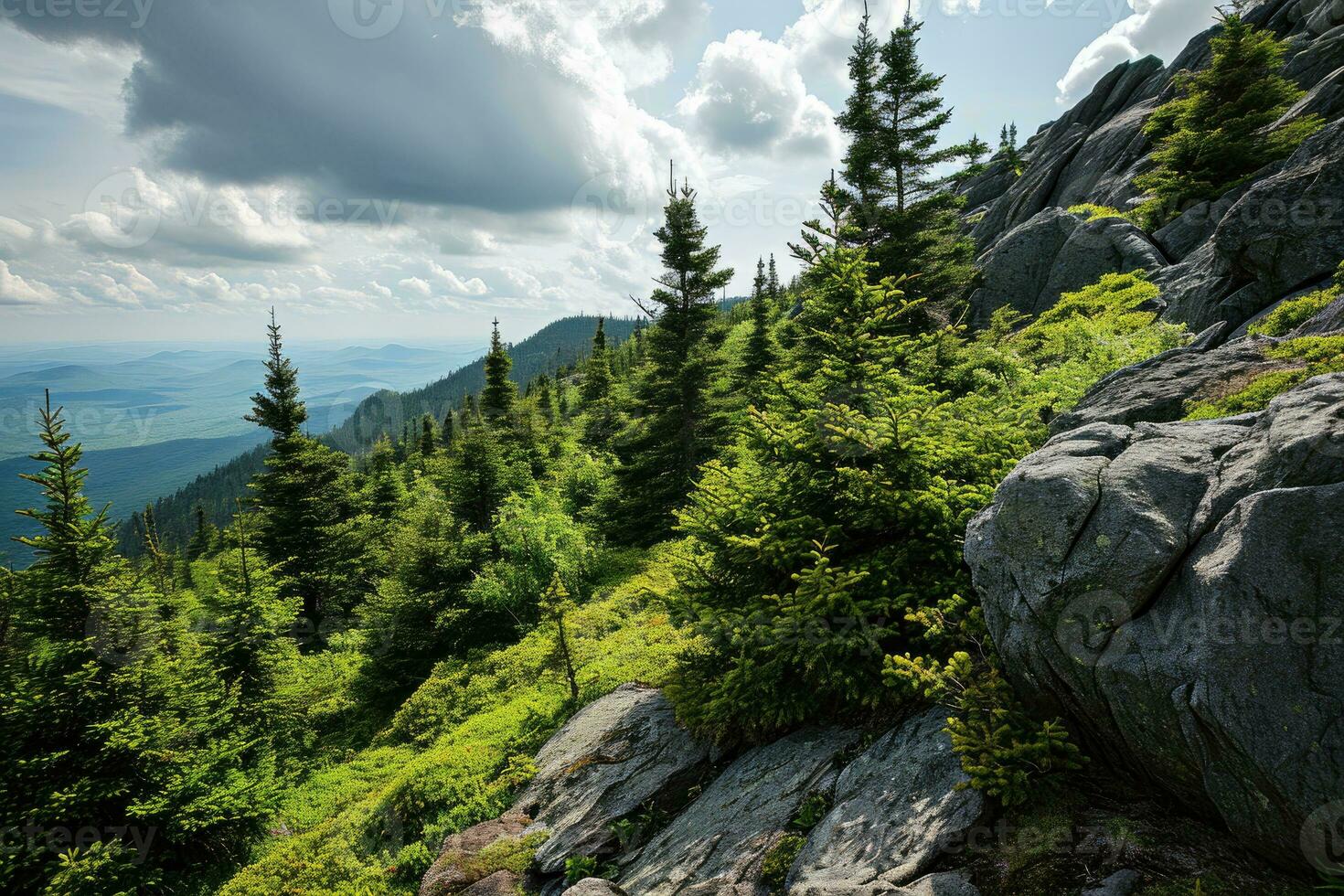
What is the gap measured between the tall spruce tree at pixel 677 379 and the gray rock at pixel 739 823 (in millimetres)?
16758

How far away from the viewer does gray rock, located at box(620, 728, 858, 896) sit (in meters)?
6.28

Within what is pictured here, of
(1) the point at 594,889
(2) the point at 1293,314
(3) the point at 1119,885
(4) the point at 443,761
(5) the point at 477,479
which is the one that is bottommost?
(4) the point at 443,761

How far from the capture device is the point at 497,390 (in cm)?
3512

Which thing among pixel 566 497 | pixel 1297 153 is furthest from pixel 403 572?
pixel 1297 153

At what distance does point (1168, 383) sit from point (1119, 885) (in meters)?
6.40

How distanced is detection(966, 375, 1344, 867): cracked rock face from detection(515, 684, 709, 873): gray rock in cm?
565

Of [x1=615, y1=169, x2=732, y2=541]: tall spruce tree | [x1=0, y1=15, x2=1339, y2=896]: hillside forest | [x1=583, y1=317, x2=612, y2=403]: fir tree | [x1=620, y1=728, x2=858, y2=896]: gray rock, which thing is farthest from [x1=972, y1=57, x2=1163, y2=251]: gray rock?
[x1=620, y1=728, x2=858, y2=896]: gray rock

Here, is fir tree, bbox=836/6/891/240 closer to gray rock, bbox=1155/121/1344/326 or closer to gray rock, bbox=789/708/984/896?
gray rock, bbox=1155/121/1344/326

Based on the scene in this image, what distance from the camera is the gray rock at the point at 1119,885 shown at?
4.07 metres

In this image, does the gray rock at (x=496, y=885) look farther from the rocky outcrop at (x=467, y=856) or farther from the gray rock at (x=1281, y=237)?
the gray rock at (x=1281, y=237)

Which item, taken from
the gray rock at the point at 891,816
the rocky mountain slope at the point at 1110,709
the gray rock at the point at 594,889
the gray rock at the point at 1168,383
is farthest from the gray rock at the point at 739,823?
the gray rock at the point at 1168,383

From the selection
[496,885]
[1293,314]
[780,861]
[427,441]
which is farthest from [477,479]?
[427,441]

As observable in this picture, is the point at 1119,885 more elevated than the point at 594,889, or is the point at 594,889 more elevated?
the point at 1119,885

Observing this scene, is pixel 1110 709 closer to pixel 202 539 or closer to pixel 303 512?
pixel 303 512
